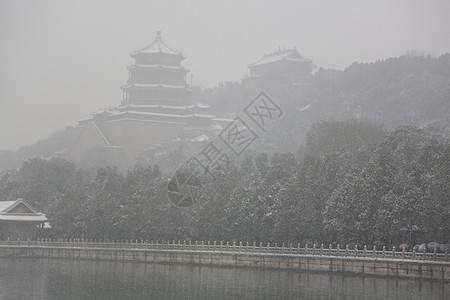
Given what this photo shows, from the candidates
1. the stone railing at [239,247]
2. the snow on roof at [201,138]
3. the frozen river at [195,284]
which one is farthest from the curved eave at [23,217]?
the snow on roof at [201,138]

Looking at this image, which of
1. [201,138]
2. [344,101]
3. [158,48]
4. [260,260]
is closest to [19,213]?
[260,260]

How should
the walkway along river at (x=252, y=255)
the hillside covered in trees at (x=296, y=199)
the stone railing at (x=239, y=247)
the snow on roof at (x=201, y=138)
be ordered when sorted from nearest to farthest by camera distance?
1. the walkway along river at (x=252, y=255)
2. the stone railing at (x=239, y=247)
3. the hillside covered in trees at (x=296, y=199)
4. the snow on roof at (x=201, y=138)

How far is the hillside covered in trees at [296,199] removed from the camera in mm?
38500

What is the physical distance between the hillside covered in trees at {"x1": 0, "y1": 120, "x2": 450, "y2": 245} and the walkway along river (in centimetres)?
119

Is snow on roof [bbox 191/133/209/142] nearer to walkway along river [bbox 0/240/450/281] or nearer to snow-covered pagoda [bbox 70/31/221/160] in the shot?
snow-covered pagoda [bbox 70/31/221/160]

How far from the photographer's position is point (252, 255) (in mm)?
42938

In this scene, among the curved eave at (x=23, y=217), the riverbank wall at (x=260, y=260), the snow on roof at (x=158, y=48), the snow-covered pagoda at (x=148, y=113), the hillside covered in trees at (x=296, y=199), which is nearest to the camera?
the riverbank wall at (x=260, y=260)

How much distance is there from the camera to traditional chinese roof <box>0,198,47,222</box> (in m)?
55.4

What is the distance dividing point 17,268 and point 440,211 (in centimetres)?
2133

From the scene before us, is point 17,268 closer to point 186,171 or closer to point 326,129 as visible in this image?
point 186,171

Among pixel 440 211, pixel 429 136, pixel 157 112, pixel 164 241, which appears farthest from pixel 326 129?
pixel 157 112

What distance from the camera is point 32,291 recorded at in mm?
32188

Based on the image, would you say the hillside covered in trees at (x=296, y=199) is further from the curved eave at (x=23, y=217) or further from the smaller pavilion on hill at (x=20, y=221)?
the smaller pavilion on hill at (x=20, y=221)

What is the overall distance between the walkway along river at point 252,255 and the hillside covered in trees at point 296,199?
1190mm
